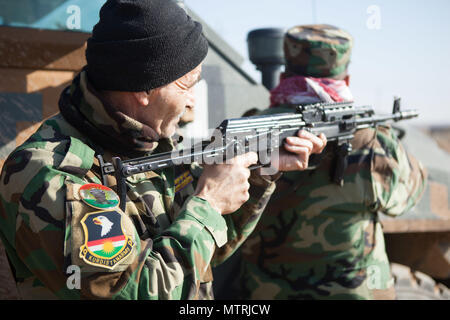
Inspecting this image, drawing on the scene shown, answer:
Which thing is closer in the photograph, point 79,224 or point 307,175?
point 79,224

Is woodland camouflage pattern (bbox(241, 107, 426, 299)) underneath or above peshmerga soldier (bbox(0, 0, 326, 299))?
underneath

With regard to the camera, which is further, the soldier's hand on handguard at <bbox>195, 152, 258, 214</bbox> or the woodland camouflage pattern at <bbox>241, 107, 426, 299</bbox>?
the woodland camouflage pattern at <bbox>241, 107, 426, 299</bbox>

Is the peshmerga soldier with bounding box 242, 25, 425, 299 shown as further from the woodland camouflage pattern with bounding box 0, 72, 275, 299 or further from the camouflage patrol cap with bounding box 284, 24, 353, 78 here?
the woodland camouflage pattern with bounding box 0, 72, 275, 299

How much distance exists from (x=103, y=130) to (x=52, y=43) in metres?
1.08

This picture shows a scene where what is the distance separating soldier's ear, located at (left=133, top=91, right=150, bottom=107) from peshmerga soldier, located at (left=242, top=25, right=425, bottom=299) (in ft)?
3.67

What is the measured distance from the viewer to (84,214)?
126cm

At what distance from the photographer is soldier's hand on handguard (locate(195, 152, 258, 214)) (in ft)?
5.07

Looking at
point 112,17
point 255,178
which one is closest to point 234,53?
point 255,178

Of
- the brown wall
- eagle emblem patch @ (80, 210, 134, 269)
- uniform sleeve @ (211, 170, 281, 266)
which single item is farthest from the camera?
the brown wall

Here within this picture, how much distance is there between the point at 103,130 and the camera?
153 centimetres

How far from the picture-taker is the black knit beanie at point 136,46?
1.49m

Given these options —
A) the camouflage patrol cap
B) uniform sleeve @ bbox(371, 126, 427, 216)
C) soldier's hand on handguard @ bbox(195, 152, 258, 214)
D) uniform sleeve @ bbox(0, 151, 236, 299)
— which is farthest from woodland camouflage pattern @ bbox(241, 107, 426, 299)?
uniform sleeve @ bbox(0, 151, 236, 299)
